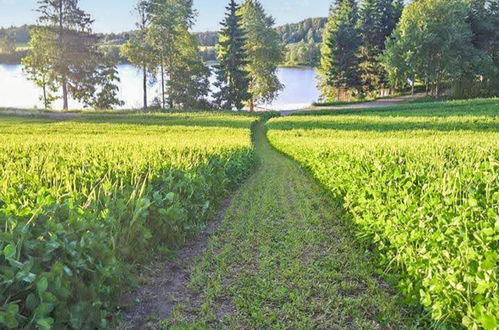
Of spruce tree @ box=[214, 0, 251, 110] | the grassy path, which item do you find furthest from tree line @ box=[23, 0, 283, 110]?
the grassy path

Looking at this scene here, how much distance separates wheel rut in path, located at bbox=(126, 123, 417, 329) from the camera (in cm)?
391

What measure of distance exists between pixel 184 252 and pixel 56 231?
9.33 feet

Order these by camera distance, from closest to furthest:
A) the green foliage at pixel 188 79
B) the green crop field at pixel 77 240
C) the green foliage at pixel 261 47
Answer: the green crop field at pixel 77 240 → the green foliage at pixel 188 79 → the green foliage at pixel 261 47

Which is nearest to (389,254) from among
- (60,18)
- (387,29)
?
(60,18)

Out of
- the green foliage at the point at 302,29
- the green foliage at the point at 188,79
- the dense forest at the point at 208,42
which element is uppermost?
the green foliage at the point at 302,29

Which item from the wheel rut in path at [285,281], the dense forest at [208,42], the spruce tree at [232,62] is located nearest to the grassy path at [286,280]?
the wheel rut in path at [285,281]

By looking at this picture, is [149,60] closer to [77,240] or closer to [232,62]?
[232,62]

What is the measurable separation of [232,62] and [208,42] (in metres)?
108

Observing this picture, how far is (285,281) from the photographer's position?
472cm

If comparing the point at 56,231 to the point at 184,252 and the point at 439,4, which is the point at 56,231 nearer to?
the point at 184,252

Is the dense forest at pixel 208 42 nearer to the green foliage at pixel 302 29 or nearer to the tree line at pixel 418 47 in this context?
the green foliage at pixel 302 29

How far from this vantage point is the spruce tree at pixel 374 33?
5888 centimetres

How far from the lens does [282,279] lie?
188 inches

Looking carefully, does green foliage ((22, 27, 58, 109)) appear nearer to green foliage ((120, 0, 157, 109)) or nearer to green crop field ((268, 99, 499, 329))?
green foliage ((120, 0, 157, 109))
